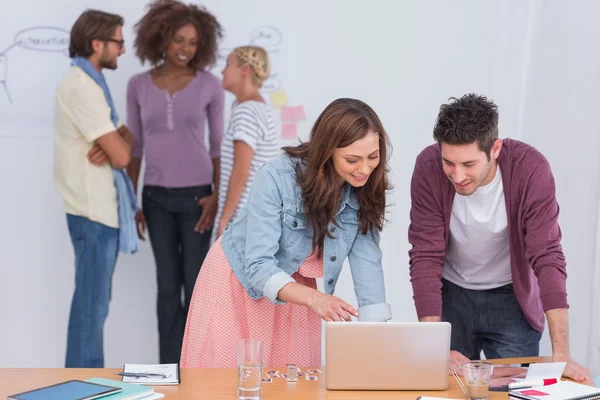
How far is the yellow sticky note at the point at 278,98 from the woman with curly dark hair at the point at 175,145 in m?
0.43

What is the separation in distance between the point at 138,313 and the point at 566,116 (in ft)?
7.45

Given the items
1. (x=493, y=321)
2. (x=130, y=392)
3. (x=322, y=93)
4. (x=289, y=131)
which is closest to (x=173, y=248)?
(x=289, y=131)

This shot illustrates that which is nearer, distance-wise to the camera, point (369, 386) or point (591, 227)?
point (369, 386)

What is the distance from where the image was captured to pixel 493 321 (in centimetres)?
258

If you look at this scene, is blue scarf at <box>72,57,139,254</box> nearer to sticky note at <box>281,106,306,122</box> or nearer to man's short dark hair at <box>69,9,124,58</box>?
man's short dark hair at <box>69,9,124,58</box>

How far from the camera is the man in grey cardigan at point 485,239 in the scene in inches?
89.0

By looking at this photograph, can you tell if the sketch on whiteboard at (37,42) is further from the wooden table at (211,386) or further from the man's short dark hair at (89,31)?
the wooden table at (211,386)

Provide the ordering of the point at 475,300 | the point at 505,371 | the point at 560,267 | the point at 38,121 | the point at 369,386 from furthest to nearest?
the point at 38,121 → the point at 475,300 → the point at 560,267 → the point at 505,371 → the point at 369,386

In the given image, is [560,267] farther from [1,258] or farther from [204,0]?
[1,258]

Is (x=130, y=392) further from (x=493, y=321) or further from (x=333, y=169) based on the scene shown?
(x=493, y=321)

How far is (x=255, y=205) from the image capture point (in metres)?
2.21

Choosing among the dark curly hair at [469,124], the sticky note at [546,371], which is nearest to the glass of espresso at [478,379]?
the sticky note at [546,371]

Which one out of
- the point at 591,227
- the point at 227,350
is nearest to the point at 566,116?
the point at 591,227

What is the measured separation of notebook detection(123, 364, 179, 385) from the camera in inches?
76.4
